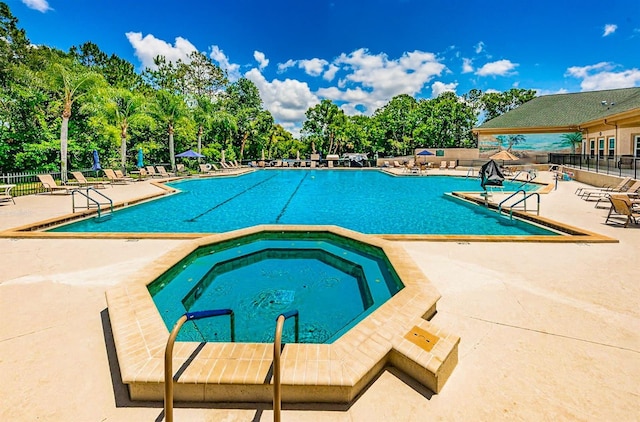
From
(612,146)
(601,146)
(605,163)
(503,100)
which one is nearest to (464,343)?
(605,163)

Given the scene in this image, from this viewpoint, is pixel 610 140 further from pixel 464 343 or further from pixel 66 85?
pixel 66 85

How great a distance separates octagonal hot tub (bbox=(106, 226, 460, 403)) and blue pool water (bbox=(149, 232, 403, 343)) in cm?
2

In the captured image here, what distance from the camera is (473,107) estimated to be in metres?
52.1

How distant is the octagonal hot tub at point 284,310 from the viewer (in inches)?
92.8

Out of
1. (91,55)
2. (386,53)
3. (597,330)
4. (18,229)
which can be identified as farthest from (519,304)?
(91,55)

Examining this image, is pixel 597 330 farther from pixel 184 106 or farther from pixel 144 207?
pixel 184 106

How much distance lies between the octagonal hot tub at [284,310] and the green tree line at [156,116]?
51.4ft

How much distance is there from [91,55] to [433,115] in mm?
40516

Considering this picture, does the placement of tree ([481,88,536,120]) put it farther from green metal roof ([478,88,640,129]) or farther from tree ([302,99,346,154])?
tree ([302,99,346,154])

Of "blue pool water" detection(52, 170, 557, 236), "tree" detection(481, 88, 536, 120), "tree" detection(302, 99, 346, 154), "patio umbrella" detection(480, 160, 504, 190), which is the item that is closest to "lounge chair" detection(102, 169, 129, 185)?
"blue pool water" detection(52, 170, 557, 236)

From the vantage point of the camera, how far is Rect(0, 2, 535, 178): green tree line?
1877 cm

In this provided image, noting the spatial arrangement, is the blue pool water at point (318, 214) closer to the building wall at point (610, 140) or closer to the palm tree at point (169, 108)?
the palm tree at point (169, 108)

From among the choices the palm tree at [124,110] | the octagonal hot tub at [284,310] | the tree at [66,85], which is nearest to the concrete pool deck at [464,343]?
the octagonal hot tub at [284,310]

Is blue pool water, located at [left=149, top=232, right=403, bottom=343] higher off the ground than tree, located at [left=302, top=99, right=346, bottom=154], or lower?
lower
